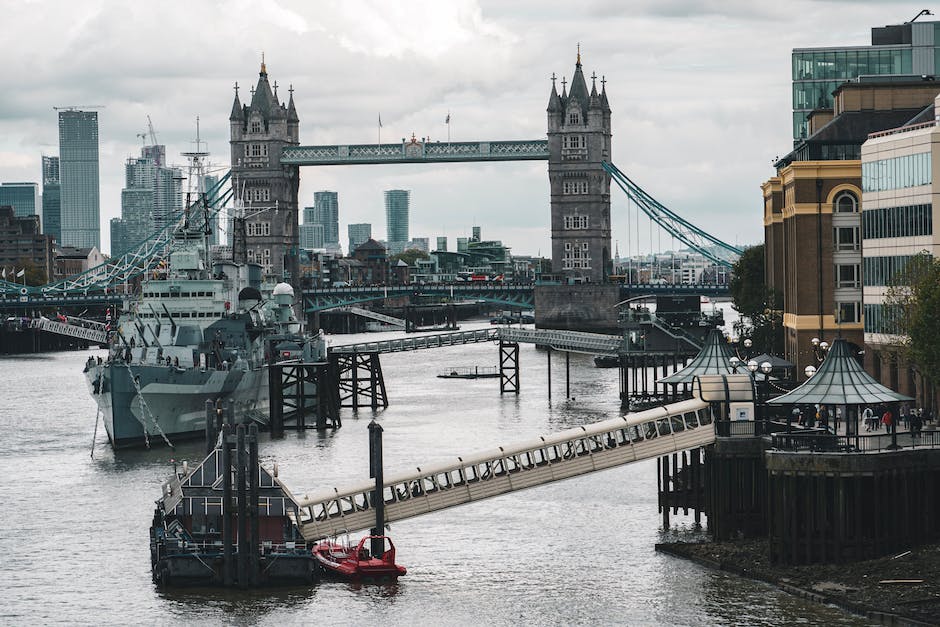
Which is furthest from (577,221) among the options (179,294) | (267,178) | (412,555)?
(412,555)

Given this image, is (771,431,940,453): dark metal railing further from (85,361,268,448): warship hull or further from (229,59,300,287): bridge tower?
(229,59,300,287): bridge tower

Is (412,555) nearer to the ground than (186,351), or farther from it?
nearer to the ground

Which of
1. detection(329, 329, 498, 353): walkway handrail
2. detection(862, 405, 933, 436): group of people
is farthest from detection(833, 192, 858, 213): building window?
detection(329, 329, 498, 353): walkway handrail

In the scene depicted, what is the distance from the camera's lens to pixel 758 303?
91.3 m

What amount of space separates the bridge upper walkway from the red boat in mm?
673

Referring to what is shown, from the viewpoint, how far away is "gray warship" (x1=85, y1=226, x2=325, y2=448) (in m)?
73.1

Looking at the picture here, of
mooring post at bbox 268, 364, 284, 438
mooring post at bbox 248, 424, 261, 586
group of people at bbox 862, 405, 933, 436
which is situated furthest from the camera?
mooring post at bbox 268, 364, 284, 438

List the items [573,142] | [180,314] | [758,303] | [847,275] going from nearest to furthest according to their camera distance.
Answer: [847,275] → [180,314] → [758,303] → [573,142]

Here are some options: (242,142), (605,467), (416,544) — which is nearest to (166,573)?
(416,544)

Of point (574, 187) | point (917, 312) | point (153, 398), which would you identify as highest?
point (574, 187)

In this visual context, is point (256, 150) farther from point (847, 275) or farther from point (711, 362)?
point (711, 362)

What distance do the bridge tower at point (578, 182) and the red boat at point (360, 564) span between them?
139 metres

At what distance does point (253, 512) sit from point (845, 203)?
1285 inches

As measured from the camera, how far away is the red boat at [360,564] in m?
42.2
